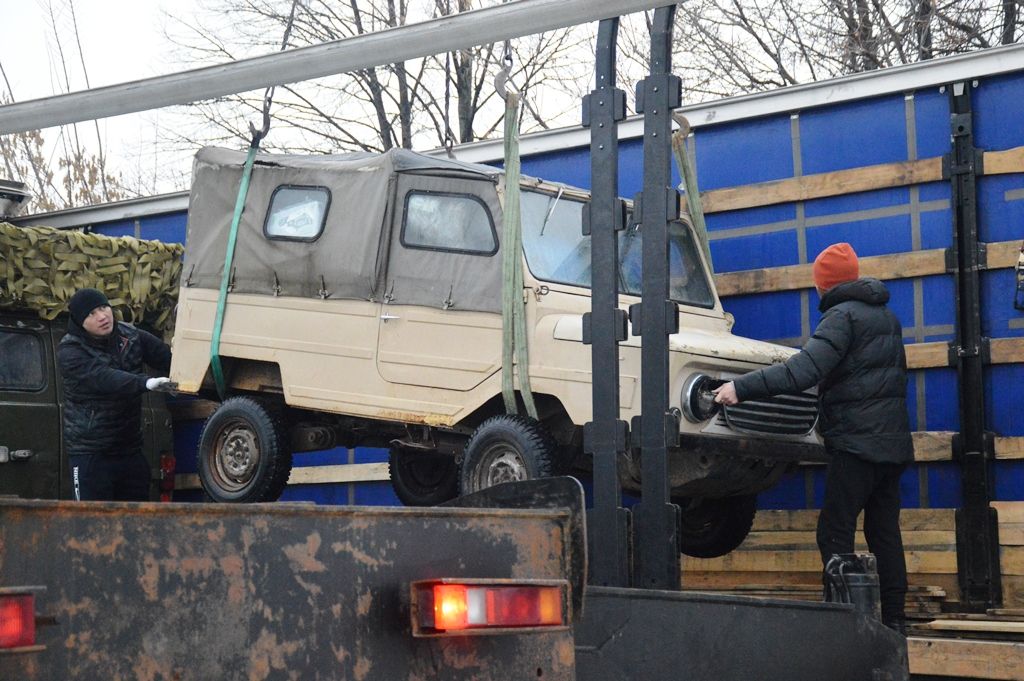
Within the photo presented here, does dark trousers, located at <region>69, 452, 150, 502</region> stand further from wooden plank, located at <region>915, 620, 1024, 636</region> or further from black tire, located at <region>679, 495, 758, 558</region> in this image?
wooden plank, located at <region>915, 620, 1024, 636</region>

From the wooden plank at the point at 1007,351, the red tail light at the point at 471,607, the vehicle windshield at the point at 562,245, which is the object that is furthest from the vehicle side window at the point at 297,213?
the red tail light at the point at 471,607

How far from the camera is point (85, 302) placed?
21.0 feet

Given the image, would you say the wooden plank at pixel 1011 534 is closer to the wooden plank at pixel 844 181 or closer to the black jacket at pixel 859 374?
the black jacket at pixel 859 374

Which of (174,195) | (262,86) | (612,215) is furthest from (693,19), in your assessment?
(262,86)

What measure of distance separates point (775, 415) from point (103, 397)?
3.28 m

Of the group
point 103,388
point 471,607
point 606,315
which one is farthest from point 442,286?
point 471,607

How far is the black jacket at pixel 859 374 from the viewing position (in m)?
5.43

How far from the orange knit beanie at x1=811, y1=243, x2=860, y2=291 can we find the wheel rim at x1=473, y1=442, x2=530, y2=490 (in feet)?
5.05

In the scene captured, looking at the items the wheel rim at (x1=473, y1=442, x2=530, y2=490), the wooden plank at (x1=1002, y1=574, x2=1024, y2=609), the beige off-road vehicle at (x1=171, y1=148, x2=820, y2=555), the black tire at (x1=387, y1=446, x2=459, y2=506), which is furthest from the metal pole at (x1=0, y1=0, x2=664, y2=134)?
the black tire at (x1=387, y1=446, x2=459, y2=506)

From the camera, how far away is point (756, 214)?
277 inches

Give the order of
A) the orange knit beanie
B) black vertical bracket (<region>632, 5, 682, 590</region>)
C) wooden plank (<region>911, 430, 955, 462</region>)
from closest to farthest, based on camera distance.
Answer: black vertical bracket (<region>632, 5, 682, 590</region>) → the orange knit beanie → wooden plank (<region>911, 430, 955, 462</region>)

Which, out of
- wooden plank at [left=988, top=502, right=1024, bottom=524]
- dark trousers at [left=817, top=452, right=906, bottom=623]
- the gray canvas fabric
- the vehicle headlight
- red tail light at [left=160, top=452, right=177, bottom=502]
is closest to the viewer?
dark trousers at [left=817, top=452, right=906, bottom=623]

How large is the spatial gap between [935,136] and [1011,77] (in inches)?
17.0

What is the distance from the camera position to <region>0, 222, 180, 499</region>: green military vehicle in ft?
24.2
